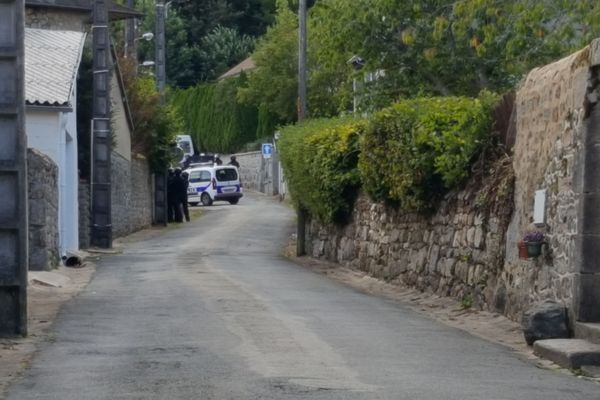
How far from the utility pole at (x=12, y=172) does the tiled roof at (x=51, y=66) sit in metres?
11.8

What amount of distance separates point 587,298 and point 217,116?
6289 centimetres

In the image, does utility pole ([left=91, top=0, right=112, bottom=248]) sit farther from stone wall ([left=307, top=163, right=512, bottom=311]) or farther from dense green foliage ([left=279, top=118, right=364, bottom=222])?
stone wall ([left=307, top=163, right=512, bottom=311])

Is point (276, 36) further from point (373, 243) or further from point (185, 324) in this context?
point (185, 324)

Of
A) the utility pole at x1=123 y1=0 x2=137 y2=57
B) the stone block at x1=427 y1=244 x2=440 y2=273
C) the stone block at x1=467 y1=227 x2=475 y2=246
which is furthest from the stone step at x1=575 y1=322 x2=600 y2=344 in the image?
the utility pole at x1=123 y1=0 x2=137 y2=57

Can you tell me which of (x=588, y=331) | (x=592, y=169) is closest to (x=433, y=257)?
(x=592, y=169)

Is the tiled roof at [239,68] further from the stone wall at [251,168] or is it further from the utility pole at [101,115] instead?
the utility pole at [101,115]

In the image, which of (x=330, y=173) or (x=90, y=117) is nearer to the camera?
(x=330, y=173)

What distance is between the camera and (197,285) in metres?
19.9

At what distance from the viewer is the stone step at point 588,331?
41.5 ft

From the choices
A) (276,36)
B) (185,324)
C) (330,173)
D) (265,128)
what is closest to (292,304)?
(185,324)

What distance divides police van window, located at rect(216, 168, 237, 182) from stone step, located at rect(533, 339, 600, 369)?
151 ft

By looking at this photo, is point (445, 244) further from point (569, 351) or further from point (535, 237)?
point (569, 351)

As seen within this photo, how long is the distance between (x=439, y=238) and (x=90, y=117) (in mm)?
15294

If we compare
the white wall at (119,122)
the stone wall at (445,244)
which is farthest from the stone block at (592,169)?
the white wall at (119,122)
